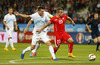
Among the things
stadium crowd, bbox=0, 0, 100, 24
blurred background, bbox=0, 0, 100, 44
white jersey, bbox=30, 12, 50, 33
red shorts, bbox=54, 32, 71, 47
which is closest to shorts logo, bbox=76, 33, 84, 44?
blurred background, bbox=0, 0, 100, 44

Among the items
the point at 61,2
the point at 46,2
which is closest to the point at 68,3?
the point at 61,2

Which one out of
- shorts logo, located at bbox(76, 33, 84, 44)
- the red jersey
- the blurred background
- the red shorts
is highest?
the red jersey

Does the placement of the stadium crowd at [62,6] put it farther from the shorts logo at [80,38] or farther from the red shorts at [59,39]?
the red shorts at [59,39]

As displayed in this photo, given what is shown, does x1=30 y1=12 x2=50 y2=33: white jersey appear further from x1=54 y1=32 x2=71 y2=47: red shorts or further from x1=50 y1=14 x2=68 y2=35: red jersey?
x1=54 y1=32 x2=71 y2=47: red shorts

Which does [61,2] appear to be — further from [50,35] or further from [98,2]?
[50,35]

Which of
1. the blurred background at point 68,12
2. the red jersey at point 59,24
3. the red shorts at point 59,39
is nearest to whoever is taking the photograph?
the red jersey at point 59,24

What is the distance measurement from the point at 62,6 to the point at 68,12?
1.66 m

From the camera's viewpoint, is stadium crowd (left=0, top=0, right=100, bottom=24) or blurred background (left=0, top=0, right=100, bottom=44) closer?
blurred background (left=0, top=0, right=100, bottom=44)

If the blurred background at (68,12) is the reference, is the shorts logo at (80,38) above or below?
below

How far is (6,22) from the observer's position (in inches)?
692

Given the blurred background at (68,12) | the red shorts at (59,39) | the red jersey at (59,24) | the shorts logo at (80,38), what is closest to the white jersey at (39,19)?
the red jersey at (59,24)

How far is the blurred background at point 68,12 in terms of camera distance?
25.7 m

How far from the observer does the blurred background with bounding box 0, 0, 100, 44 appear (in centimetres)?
2572

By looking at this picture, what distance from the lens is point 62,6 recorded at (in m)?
30.3
